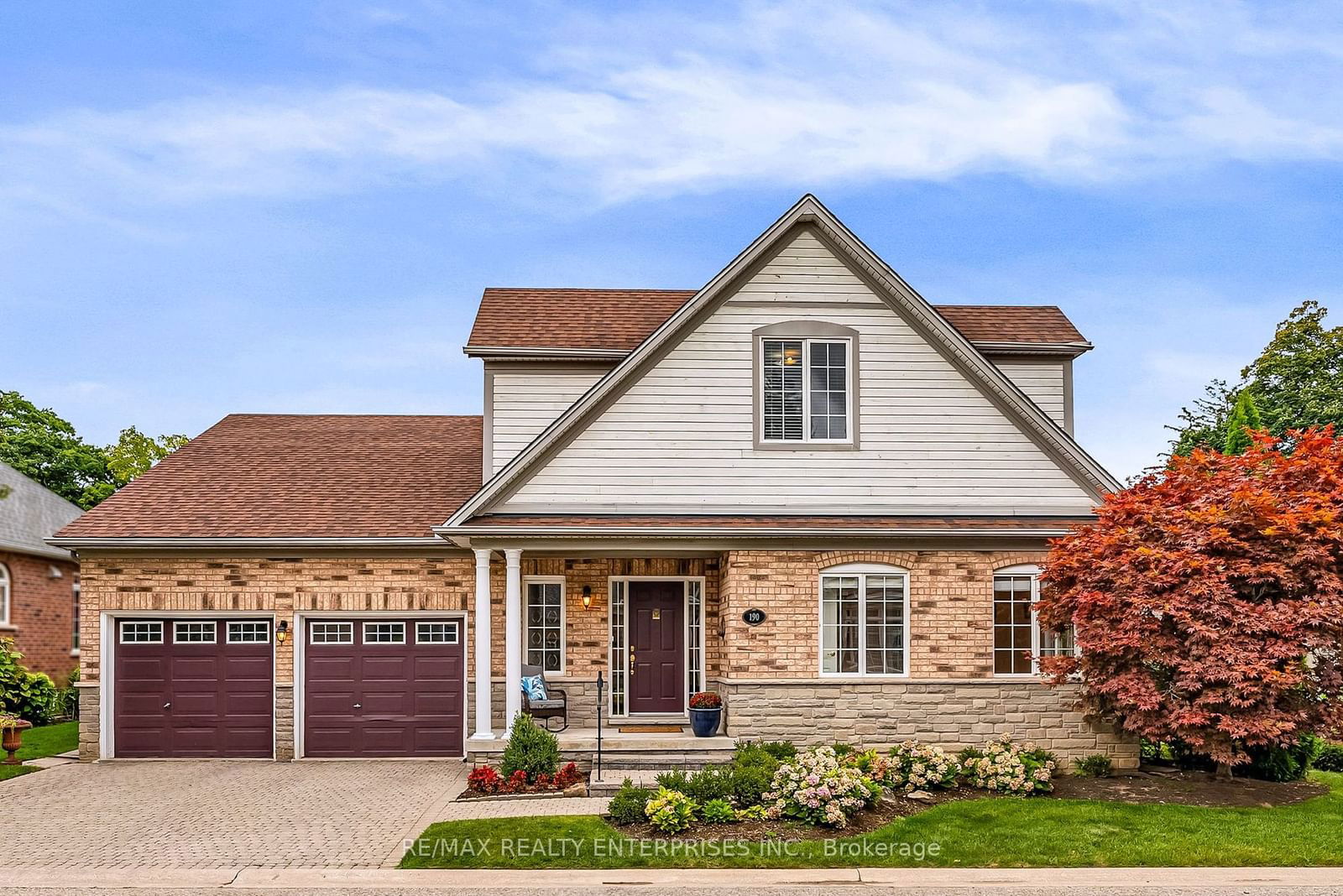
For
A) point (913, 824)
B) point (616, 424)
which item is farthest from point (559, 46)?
point (913, 824)

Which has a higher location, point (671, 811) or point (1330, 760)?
point (671, 811)

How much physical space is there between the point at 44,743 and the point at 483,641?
30.8 feet

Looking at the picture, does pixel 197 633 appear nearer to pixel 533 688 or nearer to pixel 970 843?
pixel 533 688

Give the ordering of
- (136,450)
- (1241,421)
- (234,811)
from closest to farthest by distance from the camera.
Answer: (234,811), (1241,421), (136,450)

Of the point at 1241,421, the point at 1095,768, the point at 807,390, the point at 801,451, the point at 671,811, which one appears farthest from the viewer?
the point at 1241,421

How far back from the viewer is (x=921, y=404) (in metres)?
16.7

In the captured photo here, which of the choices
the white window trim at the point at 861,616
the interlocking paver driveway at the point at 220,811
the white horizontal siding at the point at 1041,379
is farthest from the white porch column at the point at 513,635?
the white horizontal siding at the point at 1041,379

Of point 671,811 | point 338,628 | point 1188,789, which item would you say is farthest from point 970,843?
point 338,628

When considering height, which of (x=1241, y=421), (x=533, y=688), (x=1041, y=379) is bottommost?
(x=533, y=688)

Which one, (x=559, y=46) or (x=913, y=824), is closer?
(x=913, y=824)

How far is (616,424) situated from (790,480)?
2527 mm

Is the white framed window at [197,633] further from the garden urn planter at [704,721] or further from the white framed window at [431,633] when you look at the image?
the garden urn planter at [704,721]

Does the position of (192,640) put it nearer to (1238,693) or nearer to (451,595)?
(451,595)

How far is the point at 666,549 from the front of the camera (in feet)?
52.9
